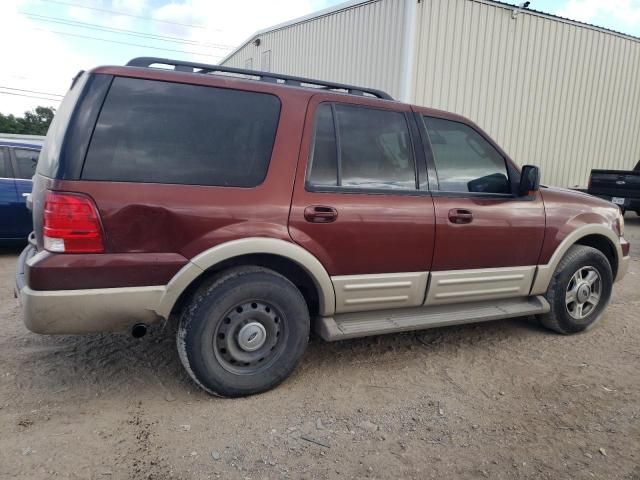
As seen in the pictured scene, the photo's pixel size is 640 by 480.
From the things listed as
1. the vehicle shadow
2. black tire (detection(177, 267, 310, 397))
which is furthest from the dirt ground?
black tire (detection(177, 267, 310, 397))

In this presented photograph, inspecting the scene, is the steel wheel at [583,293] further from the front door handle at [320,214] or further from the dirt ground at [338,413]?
the front door handle at [320,214]

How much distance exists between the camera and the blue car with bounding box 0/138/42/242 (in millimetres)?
6273

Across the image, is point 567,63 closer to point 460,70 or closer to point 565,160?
point 565,160

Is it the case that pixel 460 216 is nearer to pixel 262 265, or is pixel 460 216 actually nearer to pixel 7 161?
pixel 262 265

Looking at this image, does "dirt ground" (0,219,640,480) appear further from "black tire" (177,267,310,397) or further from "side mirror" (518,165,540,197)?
"side mirror" (518,165,540,197)

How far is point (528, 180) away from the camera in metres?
3.66

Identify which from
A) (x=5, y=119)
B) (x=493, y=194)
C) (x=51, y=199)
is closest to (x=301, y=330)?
(x=51, y=199)

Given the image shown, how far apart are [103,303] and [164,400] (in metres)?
0.76

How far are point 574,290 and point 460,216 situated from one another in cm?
146

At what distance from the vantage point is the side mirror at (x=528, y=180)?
364cm

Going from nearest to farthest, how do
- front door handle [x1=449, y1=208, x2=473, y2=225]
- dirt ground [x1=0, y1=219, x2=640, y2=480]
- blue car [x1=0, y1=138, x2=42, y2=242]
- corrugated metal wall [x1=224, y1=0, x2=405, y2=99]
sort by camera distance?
1. dirt ground [x1=0, y1=219, x2=640, y2=480]
2. front door handle [x1=449, y1=208, x2=473, y2=225]
3. blue car [x1=0, y1=138, x2=42, y2=242]
4. corrugated metal wall [x1=224, y1=0, x2=405, y2=99]

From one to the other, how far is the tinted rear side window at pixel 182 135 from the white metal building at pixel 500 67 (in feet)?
22.5

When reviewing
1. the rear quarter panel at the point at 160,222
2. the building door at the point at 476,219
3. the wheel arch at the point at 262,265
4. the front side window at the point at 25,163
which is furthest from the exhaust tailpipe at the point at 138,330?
the front side window at the point at 25,163

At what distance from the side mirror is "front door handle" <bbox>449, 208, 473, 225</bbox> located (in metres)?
0.55
